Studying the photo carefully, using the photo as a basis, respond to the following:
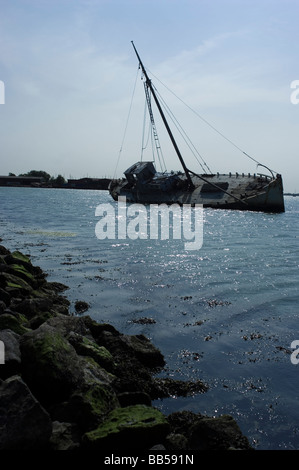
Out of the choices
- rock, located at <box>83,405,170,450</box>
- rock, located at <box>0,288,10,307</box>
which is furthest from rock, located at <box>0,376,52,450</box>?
rock, located at <box>0,288,10,307</box>

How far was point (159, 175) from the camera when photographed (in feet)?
248

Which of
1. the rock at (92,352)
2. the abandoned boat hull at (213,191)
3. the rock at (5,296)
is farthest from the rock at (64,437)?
the abandoned boat hull at (213,191)

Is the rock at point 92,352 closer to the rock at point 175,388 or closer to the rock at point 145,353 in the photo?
the rock at point 145,353

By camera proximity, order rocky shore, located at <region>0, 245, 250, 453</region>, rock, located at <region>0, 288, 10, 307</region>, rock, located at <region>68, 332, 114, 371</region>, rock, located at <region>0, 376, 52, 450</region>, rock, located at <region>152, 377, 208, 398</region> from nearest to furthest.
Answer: rock, located at <region>0, 376, 52, 450</region>
rocky shore, located at <region>0, 245, 250, 453</region>
rock, located at <region>152, 377, 208, 398</region>
rock, located at <region>68, 332, 114, 371</region>
rock, located at <region>0, 288, 10, 307</region>

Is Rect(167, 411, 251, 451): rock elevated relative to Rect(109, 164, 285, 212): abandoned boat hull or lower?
lower

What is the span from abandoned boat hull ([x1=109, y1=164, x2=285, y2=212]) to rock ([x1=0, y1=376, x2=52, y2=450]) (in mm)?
57407

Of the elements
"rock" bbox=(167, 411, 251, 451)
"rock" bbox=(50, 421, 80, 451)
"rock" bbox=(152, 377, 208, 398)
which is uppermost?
"rock" bbox=(50, 421, 80, 451)

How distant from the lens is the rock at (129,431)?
19.8ft

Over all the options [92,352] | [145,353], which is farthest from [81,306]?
[92,352]

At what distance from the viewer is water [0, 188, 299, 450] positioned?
841cm

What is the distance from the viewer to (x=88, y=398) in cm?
700

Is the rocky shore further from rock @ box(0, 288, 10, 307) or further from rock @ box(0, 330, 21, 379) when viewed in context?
rock @ box(0, 288, 10, 307)
